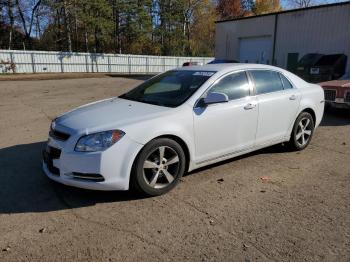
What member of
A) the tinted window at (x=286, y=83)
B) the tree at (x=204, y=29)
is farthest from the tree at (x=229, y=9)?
the tinted window at (x=286, y=83)

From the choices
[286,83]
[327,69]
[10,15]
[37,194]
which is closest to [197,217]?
[37,194]

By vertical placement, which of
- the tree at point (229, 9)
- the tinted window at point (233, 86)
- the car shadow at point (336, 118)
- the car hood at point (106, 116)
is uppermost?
the tree at point (229, 9)

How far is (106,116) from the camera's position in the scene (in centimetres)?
418

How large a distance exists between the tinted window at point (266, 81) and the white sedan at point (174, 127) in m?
0.02

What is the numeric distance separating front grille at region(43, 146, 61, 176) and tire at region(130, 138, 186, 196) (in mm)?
890

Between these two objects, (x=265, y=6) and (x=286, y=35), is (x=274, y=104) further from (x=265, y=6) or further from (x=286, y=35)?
(x=265, y=6)

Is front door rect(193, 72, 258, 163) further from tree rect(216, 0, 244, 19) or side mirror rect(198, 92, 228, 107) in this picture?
tree rect(216, 0, 244, 19)

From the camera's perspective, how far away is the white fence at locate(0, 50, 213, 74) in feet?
97.9

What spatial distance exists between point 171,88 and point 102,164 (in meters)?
1.80

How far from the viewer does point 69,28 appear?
4166 centimetres

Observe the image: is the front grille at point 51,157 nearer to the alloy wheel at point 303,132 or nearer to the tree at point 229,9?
the alloy wheel at point 303,132

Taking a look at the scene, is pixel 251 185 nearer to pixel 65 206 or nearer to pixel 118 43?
pixel 65 206

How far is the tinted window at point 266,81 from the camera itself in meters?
5.21

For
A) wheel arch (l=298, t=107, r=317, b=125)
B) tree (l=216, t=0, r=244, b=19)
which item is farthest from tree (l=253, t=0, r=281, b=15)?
wheel arch (l=298, t=107, r=317, b=125)
